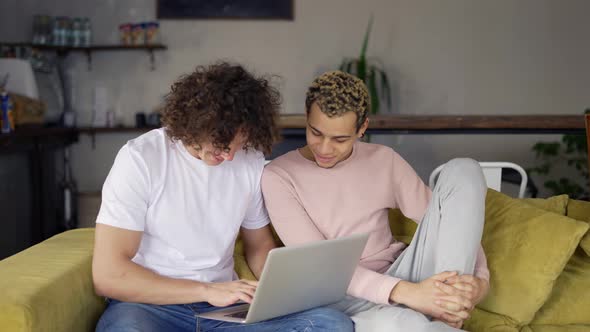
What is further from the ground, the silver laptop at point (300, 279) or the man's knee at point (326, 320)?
the silver laptop at point (300, 279)

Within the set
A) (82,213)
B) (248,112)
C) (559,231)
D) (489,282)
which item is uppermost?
(248,112)

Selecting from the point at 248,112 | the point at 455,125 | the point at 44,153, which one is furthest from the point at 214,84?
the point at 44,153

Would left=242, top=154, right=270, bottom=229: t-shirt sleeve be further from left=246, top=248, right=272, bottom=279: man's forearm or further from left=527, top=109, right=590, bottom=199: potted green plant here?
left=527, top=109, right=590, bottom=199: potted green plant

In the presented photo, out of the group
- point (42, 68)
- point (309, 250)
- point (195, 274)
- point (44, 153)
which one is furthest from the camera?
point (42, 68)

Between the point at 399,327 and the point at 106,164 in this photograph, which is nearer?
the point at 399,327

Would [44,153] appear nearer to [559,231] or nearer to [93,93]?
[93,93]

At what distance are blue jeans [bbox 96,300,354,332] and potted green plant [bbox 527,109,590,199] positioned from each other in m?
3.67

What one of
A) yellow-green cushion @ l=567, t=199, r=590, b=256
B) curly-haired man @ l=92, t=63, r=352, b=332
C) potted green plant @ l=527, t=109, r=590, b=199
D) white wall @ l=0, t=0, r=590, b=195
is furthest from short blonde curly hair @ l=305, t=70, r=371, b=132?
white wall @ l=0, t=0, r=590, b=195

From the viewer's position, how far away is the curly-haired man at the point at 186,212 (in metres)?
1.55

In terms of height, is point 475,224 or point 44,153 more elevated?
point 475,224

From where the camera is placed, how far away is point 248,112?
1578 mm

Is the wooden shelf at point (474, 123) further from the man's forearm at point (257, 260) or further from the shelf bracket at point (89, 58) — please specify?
the shelf bracket at point (89, 58)

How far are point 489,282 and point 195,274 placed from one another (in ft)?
2.66

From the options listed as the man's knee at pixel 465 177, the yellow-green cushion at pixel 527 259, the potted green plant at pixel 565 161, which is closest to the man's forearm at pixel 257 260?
the man's knee at pixel 465 177
